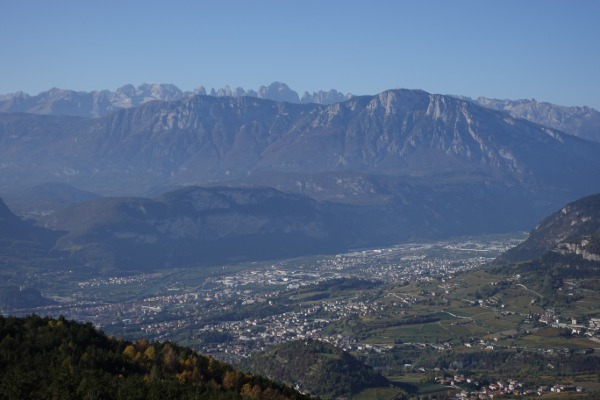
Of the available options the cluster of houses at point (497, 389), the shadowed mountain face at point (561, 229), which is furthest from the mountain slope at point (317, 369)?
the shadowed mountain face at point (561, 229)

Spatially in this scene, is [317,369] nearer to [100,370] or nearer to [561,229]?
[100,370]

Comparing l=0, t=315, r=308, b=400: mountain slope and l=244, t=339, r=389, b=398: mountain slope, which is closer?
l=0, t=315, r=308, b=400: mountain slope

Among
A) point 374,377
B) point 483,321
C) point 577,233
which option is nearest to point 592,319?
point 483,321

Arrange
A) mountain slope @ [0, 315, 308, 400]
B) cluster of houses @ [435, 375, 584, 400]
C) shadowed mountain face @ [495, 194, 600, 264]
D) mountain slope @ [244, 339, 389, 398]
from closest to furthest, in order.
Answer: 1. mountain slope @ [0, 315, 308, 400]
2. cluster of houses @ [435, 375, 584, 400]
3. mountain slope @ [244, 339, 389, 398]
4. shadowed mountain face @ [495, 194, 600, 264]

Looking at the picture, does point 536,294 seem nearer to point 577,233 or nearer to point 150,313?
point 577,233

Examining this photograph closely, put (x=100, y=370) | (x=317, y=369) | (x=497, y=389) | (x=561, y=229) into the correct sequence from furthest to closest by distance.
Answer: (x=561, y=229)
(x=317, y=369)
(x=497, y=389)
(x=100, y=370)

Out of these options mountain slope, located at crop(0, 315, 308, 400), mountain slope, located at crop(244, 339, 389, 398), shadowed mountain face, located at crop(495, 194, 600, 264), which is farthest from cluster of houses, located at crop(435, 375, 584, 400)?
shadowed mountain face, located at crop(495, 194, 600, 264)

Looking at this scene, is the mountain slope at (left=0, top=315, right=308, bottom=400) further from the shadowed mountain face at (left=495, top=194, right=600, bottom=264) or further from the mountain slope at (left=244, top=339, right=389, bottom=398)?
the shadowed mountain face at (left=495, top=194, right=600, bottom=264)

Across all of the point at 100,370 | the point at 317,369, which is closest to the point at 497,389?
the point at 317,369

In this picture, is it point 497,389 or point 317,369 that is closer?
point 497,389

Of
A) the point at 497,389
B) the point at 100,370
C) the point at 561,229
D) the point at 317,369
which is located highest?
the point at 561,229

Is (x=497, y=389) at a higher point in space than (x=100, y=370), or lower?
lower
